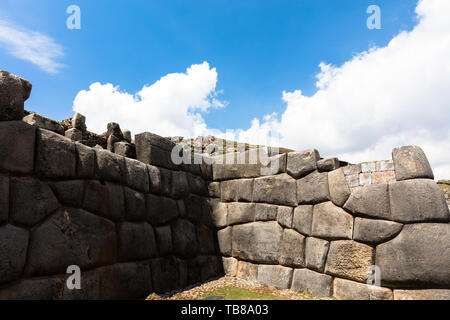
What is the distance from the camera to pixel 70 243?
11.4ft

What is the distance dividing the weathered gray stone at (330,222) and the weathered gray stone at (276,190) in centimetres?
55

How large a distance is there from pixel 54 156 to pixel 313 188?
393 centimetres

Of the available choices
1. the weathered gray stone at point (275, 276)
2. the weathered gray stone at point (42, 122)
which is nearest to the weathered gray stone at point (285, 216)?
the weathered gray stone at point (275, 276)

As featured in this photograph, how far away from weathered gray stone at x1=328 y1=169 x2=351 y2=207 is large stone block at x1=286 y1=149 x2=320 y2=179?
39cm

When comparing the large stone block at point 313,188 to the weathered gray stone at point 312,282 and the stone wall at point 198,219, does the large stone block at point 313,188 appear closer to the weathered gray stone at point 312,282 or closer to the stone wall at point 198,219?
the stone wall at point 198,219

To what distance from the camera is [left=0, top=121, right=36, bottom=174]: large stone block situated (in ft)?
9.78

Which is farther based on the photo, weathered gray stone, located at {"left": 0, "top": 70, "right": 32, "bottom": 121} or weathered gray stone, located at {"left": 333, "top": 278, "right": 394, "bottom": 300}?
weathered gray stone, located at {"left": 333, "top": 278, "right": 394, "bottom": 300}

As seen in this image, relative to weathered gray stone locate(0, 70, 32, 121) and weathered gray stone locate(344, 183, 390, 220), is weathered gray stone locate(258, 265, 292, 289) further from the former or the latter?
weathered gray stone locate(0, 70, 32, 121)

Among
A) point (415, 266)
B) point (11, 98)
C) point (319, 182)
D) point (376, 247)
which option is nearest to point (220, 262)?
point (319, 182)

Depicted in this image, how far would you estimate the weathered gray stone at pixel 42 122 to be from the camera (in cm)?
393

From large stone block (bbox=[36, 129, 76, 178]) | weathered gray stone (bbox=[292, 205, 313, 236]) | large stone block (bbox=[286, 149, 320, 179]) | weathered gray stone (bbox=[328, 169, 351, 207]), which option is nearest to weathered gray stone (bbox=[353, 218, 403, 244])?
weathered gray stone (bbox=[328, 169, 351, 207])

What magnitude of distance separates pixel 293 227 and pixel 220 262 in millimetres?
1889

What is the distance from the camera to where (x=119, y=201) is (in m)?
4.26
